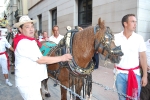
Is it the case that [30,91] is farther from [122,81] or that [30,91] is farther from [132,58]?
[132,58]

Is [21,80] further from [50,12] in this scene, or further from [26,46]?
[50,12]

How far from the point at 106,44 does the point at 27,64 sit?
3.58 feet

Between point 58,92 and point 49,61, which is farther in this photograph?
point 58,92

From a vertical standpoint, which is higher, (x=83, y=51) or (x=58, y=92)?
(x=83, y=51)

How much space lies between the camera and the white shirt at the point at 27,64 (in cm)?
195

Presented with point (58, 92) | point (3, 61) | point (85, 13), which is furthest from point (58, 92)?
point (85, 13)

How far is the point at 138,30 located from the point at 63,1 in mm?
6525

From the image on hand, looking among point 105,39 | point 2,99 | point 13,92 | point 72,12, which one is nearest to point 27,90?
point 105,39

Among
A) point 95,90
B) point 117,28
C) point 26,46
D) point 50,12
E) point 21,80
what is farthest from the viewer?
point 50,12

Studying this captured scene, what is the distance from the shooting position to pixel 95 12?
7629 mm

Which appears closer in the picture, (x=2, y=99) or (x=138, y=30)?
(x=2, y=99)

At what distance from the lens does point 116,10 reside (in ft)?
21.3

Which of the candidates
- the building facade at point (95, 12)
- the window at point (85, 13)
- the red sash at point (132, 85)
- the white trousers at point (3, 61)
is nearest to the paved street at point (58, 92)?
the white trousers at point (3, 61)

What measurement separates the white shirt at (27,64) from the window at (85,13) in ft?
22.2
